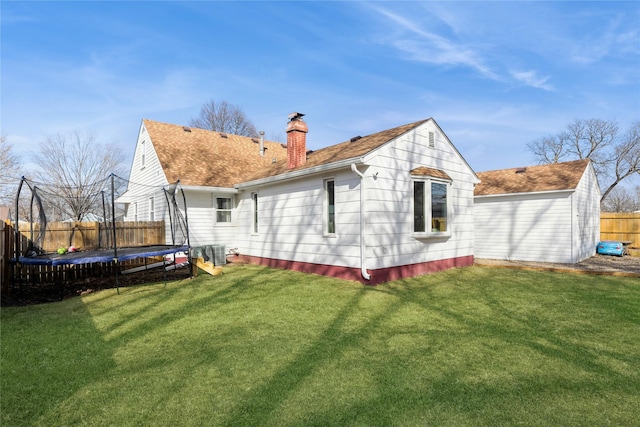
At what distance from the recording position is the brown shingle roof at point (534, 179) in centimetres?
1231

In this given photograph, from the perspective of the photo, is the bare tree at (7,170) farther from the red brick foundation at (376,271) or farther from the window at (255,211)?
the red brick foundation at (376,271)

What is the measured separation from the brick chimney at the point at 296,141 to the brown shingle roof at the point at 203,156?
6.90 feet

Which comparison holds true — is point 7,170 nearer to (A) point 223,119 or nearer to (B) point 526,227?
(A) point 223,119

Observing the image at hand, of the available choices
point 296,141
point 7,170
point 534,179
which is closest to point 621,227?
point 534,179

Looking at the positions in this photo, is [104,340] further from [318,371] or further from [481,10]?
[481,10]

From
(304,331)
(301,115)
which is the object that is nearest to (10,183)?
(301,115)

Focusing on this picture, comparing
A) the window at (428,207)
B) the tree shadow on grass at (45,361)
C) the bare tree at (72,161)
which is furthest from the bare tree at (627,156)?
the bare tree at (72,161)

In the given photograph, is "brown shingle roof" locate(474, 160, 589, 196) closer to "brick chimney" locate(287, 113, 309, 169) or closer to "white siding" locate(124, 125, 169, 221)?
"brick chimney" locate(287, 113, 309, 169)

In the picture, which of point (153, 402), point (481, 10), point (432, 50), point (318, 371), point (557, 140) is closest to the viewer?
point (153, 402)

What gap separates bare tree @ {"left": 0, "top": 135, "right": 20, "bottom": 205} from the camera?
22516mm

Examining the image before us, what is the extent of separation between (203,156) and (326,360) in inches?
491

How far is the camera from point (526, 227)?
13.0 m

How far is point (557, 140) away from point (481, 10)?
27584 millimetres

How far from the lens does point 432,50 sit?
1297 centimetres
